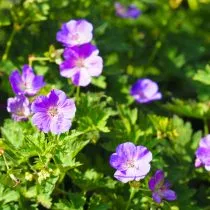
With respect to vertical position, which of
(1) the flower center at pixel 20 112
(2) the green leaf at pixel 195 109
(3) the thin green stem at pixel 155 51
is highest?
(1) the flower center at pixel 20 112

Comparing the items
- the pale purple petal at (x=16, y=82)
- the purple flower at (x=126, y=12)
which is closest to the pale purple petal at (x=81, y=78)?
the pale purple petal at (x=16, y=82)

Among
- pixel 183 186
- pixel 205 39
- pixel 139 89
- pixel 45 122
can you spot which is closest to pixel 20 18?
pixel 139 89

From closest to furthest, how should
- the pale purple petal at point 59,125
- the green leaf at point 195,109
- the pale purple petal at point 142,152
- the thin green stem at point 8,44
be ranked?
the pale purple petal at point 59,125 → the pale purple petal at point 142,152 → the green leaf at point 195,109 → the thin green stem at point 8,44

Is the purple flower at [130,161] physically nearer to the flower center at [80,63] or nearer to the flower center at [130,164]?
the flower center at [130,164]

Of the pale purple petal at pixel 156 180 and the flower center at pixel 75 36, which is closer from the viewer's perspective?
the pale purple petal at pixel 156 180

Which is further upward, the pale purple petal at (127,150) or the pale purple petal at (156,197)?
the pale purple petal at (127,150)

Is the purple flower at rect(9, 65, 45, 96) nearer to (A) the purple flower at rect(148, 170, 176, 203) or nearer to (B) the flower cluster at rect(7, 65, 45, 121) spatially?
(B) the flower cluster at rect(7, 65, 45, 121)

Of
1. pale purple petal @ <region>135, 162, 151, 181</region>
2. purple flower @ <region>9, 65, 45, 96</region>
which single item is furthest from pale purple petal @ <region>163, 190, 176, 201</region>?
purple flower @ <region>9, 65, 45, 96</region>
